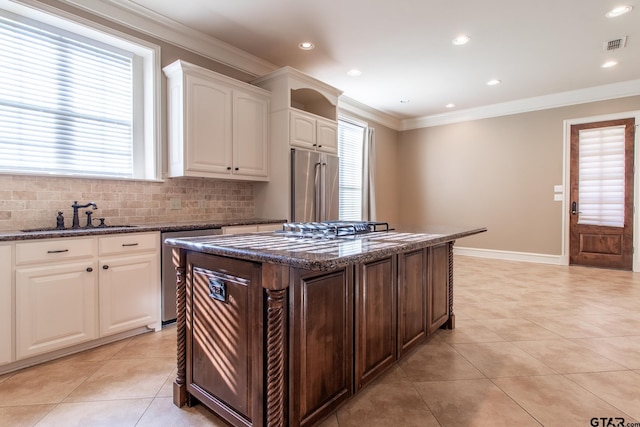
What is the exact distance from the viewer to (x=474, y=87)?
510cm

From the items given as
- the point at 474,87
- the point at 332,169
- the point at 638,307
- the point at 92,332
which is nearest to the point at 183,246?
the point at 92,332

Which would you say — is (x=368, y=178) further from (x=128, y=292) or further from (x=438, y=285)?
A: (x=128, y=292)

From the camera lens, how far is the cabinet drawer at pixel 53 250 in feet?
6.97

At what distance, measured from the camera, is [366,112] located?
6121 mm

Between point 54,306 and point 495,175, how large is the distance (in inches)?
254

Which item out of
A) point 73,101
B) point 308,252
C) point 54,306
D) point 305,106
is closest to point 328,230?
point 308,252

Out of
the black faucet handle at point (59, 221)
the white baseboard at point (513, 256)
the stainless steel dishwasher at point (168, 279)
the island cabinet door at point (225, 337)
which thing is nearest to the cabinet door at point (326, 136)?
the stainless steel dishwasher at point (168, 279)

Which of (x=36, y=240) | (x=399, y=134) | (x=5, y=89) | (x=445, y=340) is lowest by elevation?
(x=445, y=340)

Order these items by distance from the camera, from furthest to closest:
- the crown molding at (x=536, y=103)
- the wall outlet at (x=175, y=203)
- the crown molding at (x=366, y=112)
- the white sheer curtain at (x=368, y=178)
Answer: the white sheer curtain at (x=368, y=178), the crown molding at (x=366, y=112), the crown molding at (x=536, y=103), the wall outlet at (x=175, y=203)

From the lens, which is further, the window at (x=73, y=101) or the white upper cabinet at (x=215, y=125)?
the white upper cabinet at (x=215, y=125)

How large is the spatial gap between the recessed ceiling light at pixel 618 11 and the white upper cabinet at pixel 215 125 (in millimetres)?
3457

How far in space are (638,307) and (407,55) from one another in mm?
3631

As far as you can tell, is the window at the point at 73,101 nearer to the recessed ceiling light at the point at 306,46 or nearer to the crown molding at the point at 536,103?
the recessed ceiling light at the point at 306,46

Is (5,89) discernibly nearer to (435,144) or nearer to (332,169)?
(332,169)
